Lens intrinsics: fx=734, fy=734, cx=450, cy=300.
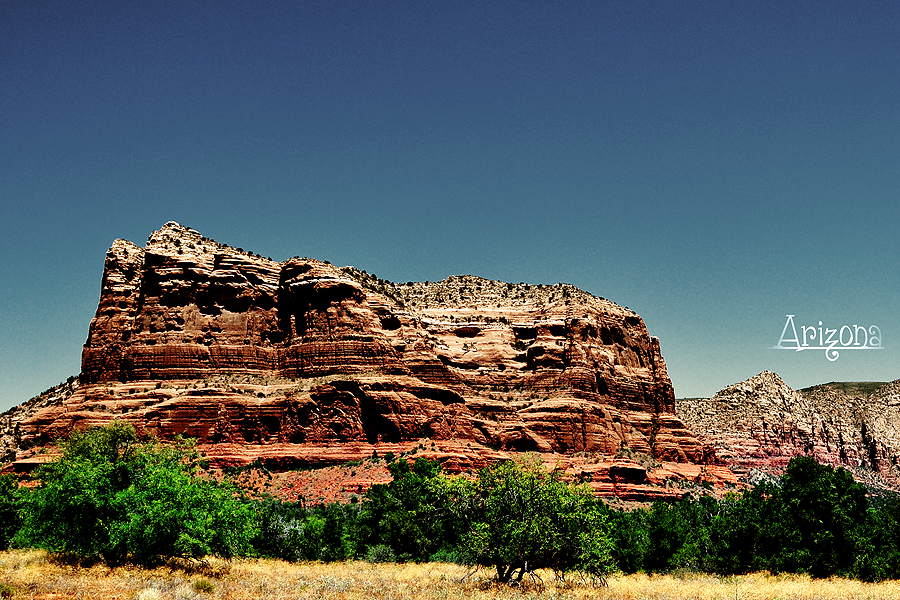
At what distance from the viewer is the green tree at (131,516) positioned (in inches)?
1066

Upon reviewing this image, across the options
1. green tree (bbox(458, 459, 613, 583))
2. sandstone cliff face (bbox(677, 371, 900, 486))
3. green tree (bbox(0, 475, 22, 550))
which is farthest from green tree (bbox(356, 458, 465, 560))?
sandstone cliff face (bbox(677, 371, 900, 486))

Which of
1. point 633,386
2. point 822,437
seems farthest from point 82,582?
point 822,437

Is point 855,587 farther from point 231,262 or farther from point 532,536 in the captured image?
point 231,262

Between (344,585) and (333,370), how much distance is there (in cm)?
4911

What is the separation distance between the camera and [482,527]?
2642 centimetres

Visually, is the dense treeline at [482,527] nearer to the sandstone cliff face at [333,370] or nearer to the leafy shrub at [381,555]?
the leafy shrub at [381,555]

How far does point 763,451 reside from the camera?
140m

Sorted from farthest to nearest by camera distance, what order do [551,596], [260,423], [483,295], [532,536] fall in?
[483,295] < [260,423] < [532,536] < [551,596]

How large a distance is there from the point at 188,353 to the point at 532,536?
57.0 m

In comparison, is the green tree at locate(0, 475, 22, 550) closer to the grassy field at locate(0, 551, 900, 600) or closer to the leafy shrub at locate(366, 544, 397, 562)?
the grassy field at locate(0, 551, 900, 600)

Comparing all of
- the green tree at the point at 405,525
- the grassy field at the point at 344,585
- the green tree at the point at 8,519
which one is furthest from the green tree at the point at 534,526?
the green tree at the point at 8,519

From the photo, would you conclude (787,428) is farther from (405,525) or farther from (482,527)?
(482,527)

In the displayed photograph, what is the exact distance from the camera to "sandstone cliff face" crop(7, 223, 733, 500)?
222 feet

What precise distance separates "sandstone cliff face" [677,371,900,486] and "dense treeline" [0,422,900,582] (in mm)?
95654
